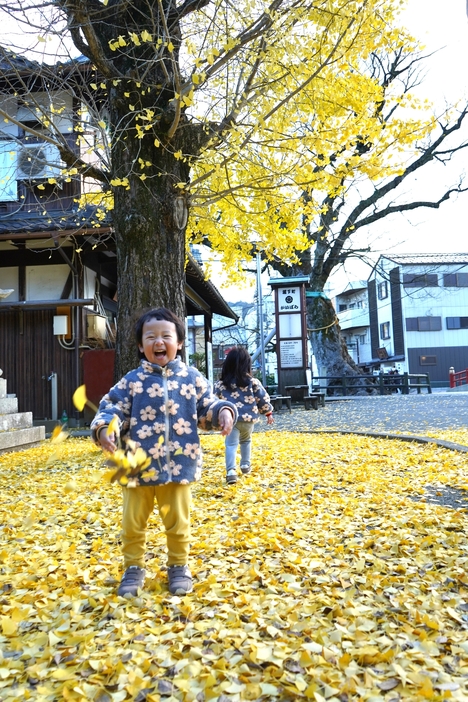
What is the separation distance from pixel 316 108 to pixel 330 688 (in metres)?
6.49

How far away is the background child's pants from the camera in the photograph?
5.09m

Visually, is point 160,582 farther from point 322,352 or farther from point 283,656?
point 322,352

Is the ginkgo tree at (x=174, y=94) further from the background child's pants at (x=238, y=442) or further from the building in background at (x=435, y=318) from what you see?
the building in background at (x=435, y=318)

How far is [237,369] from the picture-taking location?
5.31m

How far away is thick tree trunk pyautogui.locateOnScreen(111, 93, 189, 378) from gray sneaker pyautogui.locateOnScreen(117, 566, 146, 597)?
3546mm

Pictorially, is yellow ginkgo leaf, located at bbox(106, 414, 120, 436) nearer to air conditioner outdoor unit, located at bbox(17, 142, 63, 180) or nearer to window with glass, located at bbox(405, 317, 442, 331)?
air conditioner outdoor unit, located at bbox(17, 142, 63, 180)

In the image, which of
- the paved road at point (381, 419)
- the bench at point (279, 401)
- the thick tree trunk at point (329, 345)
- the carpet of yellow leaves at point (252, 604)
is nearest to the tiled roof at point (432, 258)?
the thick tree trunk at point (329, 345)

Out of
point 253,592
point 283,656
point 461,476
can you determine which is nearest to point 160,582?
point 253,592

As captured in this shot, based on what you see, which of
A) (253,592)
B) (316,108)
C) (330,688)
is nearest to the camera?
(330,688)

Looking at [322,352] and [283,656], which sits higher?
[322,352]

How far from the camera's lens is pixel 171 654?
199 cm

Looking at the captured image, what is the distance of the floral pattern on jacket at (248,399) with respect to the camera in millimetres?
5266

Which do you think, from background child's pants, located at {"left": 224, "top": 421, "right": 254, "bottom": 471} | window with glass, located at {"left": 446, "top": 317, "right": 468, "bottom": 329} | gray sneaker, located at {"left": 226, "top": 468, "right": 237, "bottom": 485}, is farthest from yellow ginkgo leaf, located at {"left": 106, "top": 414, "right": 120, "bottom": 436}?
window with glass, located at {"left": 446, "top": 317, "right": 468, "bottom": 329}

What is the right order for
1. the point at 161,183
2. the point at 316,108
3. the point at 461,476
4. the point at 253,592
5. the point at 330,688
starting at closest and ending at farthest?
the point at 330,688, the point at 253,592, the point at 461,476, the point at 161,183, the point at 316,108
